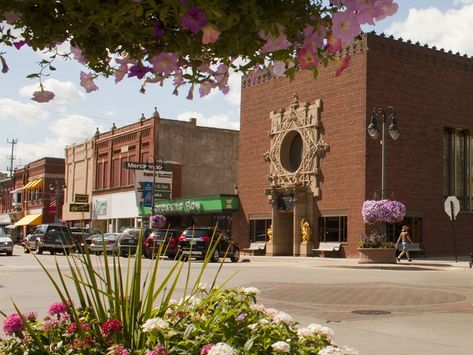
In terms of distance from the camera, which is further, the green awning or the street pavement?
the green awning

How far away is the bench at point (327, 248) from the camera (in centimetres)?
3678

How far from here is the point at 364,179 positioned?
3559 cm

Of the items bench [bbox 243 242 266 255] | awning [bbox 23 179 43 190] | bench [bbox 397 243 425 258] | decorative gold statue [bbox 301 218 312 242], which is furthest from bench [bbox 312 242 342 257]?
awning [bbox 23 179 43 190]

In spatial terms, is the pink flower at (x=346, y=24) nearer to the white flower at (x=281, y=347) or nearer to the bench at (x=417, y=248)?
the white flower at (x=281, y=347)

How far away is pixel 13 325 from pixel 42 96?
5.26 ft

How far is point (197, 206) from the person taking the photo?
49344mm

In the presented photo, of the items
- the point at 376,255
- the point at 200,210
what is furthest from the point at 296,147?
the point at 376,255

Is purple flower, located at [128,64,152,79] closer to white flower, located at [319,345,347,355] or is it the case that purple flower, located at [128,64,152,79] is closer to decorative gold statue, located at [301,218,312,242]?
white flower, located at [319,345,347,355]

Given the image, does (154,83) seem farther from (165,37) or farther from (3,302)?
(3,302)

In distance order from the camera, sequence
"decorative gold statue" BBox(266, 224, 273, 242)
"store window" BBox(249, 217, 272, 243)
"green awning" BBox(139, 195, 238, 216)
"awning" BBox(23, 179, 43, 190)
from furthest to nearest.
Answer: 1. "awning" BBox(23, 179, 43, 190)
2. "green awning" BBox(139, 195, 238, 216)
3. "store window" BBox(249, 217, 272, 243)
4. "decorative gold statue" BBox(266, 224, 273, 242)

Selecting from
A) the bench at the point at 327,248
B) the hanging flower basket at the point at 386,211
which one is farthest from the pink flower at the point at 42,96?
the bench at the point at 327,248

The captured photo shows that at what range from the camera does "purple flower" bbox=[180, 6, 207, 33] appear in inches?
101

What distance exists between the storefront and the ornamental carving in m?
5.04

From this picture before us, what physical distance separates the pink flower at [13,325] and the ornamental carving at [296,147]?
34714 mm
